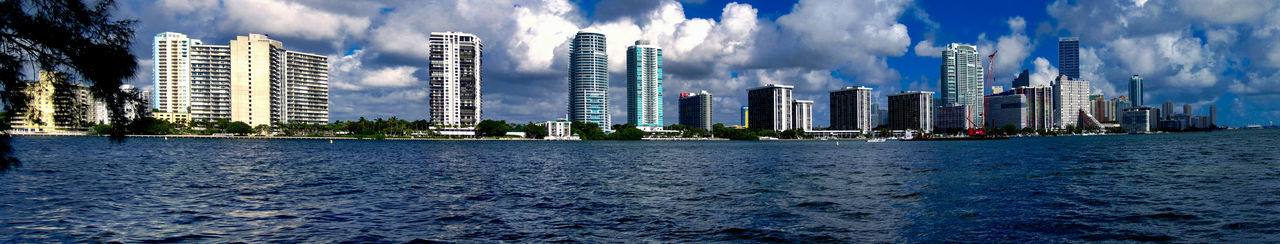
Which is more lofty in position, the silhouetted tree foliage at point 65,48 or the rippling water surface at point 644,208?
the silhouetted tree foliage at point 65,48

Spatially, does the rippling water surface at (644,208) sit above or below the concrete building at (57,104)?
below

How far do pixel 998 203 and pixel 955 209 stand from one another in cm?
325

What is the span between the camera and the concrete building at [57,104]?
10.2 meters

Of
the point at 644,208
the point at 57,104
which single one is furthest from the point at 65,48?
the point at 644,208

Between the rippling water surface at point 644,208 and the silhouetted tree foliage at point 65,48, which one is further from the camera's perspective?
the rippling water surface at point 644,208

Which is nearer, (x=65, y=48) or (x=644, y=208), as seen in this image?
(x=65, y=48)

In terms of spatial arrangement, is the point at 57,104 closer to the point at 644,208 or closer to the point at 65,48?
the point at 65,48

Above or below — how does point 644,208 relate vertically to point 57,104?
below

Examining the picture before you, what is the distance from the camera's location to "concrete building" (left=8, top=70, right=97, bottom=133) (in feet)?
33.5

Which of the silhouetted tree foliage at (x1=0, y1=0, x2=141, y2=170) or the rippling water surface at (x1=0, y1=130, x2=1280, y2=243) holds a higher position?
the silhouetted tree foliage at (x1=0, y1=0, x2=141, y2=170)

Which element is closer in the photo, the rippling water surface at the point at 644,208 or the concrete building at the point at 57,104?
the concrete building at the point at 57,104

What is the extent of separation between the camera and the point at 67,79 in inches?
408

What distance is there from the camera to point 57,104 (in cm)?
1058

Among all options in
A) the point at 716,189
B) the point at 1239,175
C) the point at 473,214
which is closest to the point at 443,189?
the point at 473,214
